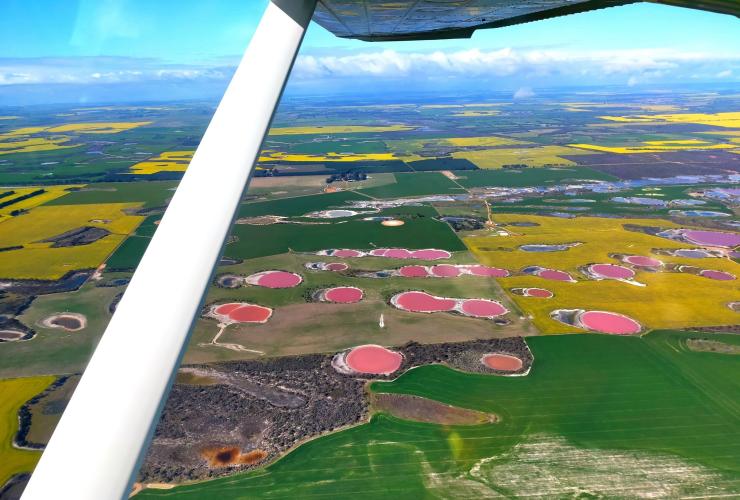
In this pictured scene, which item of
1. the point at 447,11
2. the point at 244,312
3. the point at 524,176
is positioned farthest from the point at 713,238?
the point at 447,11

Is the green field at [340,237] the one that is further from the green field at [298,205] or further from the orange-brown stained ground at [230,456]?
the orange-brown stained ground at [230,456]

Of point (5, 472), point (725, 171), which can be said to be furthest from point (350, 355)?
point (725, 171)

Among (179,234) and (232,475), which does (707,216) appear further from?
(179,234)

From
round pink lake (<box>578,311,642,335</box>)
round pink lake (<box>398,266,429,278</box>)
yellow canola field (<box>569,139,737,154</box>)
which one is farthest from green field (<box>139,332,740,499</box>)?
yellow canola field (<box>569,139,737,154</box>)

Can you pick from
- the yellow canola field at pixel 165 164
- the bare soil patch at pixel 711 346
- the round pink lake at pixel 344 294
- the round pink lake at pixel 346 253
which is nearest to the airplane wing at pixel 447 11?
the round pink lake at pixel 344 294

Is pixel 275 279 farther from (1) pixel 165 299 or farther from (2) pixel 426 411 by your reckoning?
(1) pixel 165 299

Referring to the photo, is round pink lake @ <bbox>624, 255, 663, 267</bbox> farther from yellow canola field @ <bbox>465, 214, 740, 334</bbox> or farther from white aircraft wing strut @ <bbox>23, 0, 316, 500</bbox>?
white aircraft wing strut @ <bbox>23, 0, 316, 500</bbox>
